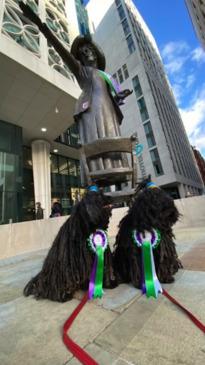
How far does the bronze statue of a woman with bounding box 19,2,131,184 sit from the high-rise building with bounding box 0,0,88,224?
5.59 metres

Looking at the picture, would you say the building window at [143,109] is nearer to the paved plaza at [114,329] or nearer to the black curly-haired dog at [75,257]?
the black curly-haired dog at [75,257]

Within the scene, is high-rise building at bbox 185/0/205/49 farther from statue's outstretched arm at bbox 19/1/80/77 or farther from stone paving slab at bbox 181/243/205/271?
stone paving slab at bbox 181/243/205/271

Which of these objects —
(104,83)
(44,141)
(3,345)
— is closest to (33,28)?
(44,141)

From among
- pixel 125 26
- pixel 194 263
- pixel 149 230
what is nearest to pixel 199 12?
pixel 125 26

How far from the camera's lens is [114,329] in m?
0.93

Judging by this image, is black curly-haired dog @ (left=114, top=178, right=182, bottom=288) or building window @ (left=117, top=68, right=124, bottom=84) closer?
black curly-haired dog @ (left=114, top=178, right=182, bottom=288)

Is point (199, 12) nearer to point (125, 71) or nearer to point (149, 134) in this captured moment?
point (149, 134)

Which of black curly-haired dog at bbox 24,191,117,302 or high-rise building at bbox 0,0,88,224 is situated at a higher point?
high-rise building at bbox 0,0,88,224

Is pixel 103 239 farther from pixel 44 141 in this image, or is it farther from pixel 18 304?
pixel 44 141

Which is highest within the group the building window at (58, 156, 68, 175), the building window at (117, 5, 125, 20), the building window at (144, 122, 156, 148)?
the building window at (117, 5, 125, 20)

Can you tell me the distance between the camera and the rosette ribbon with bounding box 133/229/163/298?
1292mm

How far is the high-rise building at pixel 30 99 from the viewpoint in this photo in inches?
288

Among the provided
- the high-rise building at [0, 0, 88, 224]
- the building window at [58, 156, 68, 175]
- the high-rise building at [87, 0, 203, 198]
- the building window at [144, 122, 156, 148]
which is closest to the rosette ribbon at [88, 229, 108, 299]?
the high-rise building at [0, 0, 88, 224]

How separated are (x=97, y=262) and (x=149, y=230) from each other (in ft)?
1.56
